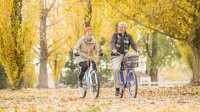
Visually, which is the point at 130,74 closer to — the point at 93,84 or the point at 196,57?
the point at 93,84

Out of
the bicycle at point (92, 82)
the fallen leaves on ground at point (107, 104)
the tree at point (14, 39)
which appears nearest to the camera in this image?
the fallen leaves on ground at point (107, 104)

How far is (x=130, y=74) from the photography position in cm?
1266

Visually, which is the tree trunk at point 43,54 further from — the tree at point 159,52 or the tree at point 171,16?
the tree at point 159,52

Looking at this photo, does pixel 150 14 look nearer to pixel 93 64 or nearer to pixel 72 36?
pixel 93 64

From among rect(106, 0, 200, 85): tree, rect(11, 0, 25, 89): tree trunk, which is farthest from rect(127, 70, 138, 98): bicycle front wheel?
rect(11, 0, 25, 89): tree trunk

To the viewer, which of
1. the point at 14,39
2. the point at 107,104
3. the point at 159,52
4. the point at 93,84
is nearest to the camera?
the point at 107,104

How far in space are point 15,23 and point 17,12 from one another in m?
0.61

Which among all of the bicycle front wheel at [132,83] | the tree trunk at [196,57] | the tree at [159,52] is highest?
the tree at [159,52]

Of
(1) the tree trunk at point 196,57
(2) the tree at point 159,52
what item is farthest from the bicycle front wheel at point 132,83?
(2) the tree at point 159,52

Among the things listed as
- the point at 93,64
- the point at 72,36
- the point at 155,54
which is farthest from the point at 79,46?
A: the point at 155,54

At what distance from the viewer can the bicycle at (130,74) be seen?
40.3ft

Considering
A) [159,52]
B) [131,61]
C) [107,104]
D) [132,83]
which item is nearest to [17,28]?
[132,83]

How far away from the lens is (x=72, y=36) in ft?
103

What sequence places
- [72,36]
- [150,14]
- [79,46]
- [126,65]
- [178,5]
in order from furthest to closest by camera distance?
[72,36], [150,14], [178,5], [79,46], [126,65]
